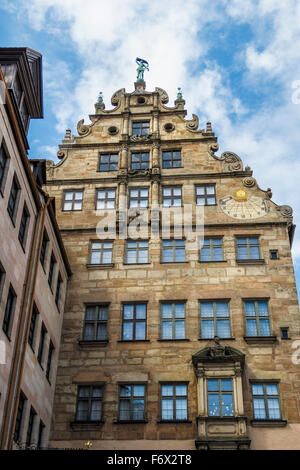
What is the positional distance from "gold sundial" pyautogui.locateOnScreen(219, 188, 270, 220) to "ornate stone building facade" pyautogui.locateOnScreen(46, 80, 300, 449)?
0.20 feet

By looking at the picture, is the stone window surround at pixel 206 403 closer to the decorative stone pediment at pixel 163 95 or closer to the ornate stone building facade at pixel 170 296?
the ornate stone building facade at pixel 170 296

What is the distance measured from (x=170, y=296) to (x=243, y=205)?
6.04 meters

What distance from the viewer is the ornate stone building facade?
25.6 meters

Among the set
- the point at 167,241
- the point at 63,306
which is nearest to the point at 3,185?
the point at 63,306

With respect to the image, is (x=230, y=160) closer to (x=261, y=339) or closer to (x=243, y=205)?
(x=243, y=205)

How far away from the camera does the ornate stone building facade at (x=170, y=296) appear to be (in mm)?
25625

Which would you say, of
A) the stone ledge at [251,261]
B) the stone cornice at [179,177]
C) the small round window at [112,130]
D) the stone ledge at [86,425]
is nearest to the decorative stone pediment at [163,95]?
the small round window at [112,130]

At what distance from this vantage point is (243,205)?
1232 inches

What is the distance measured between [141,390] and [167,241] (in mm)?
7260

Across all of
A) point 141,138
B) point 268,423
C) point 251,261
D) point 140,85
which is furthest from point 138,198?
point 268,423

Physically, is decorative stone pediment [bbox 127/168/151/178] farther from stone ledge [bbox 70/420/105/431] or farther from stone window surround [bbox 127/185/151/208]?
stone ledge [bbox 70/420/105/431]

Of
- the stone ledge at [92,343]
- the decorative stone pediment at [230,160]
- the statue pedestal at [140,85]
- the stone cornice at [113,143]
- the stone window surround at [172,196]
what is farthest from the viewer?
the statue pedestal at [140,85]

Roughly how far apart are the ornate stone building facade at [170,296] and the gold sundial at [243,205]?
0.06 metres

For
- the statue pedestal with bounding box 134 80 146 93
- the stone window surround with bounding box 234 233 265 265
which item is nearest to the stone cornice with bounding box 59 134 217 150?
the statue pedestal with bounding box 134 80 146 93
